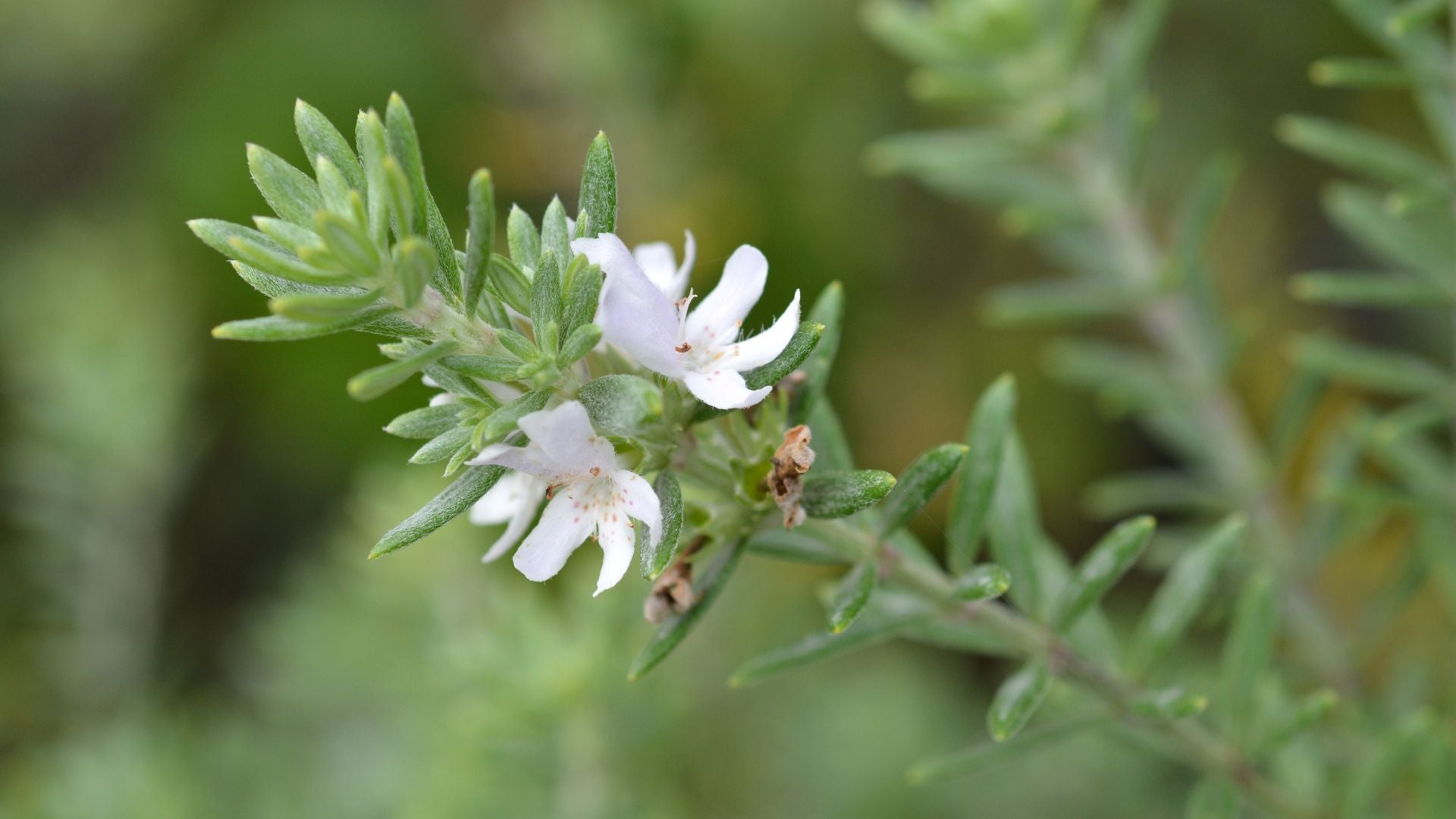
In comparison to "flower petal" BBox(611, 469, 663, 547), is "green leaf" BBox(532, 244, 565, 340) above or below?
above

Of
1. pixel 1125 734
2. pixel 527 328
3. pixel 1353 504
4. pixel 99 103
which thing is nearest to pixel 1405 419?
pixel 1353 504

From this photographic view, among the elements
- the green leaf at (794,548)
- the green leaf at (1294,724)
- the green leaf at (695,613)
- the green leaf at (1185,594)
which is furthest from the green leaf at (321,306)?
the green leaf at (1294,724)

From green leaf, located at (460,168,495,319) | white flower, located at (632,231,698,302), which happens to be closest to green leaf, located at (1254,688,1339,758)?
white flower, located at (632,231,698,302)

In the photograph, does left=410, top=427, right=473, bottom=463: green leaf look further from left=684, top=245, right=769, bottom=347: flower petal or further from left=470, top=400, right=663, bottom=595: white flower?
left=684, top=245, right=769, bottom=347: flower petal

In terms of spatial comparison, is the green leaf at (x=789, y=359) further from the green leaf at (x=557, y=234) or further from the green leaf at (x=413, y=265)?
Result: the green leaf at (x=413, y=265)

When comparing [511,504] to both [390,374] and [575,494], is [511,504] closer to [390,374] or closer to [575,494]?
[575,494]

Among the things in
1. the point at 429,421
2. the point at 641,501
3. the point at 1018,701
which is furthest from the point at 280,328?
the point at 1018,701
